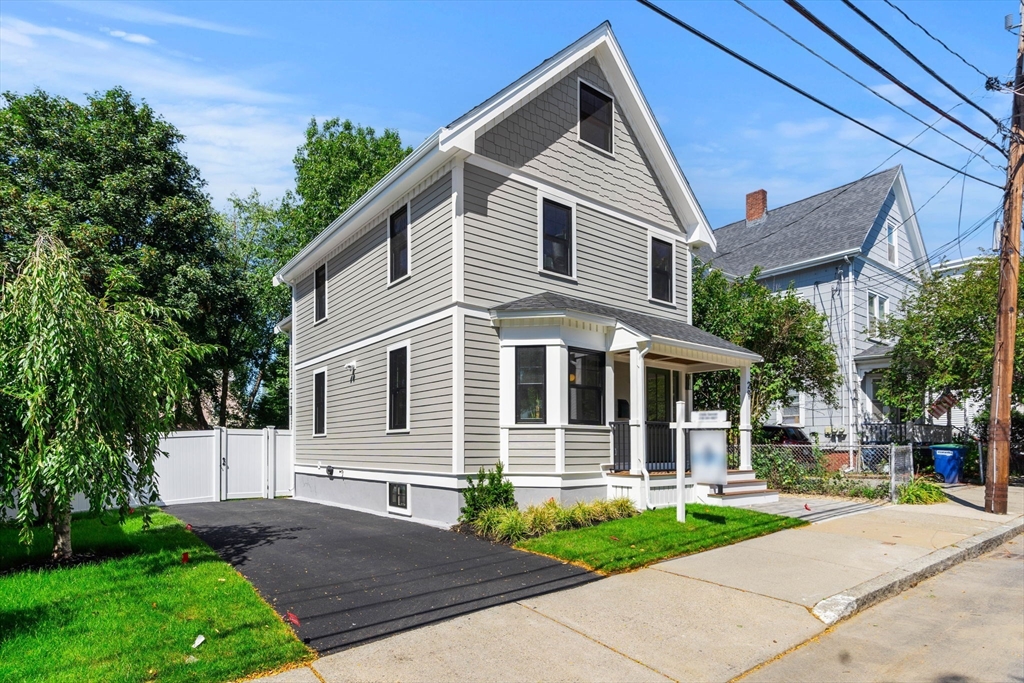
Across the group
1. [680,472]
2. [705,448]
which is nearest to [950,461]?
[705,448]

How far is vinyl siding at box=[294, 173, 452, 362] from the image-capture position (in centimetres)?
1196

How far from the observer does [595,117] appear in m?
14.3

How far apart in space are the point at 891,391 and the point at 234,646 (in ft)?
65.7

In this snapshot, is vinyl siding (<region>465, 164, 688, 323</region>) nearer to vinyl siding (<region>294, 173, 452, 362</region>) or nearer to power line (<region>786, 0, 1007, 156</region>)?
vinyl siding (<region>294, 173, 452, 362</region>)

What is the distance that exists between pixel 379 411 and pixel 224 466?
579 centimetres

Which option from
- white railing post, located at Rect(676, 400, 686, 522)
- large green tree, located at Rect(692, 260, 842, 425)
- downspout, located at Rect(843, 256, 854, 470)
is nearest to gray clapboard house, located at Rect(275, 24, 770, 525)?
white railing post, located at Rect(676, 400, 686, 522)

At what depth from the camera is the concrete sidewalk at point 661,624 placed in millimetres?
5148

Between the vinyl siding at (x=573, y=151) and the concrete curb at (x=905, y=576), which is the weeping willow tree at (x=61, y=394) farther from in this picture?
the concrete curb at (x=905, y=576)

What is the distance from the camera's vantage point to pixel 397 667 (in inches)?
201

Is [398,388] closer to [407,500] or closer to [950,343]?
[407,500]

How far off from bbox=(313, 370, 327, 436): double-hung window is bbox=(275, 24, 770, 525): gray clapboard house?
1.79ft

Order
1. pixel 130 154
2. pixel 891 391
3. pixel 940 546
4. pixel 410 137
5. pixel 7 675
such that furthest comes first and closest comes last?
pixel 410 137 → pixel 130 154 → pixel 891 391 → pixel 940 546 → pixel 7 675

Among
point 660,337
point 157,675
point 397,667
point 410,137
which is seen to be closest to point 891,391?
point 660,337

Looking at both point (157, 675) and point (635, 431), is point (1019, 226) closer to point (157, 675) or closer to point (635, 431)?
point (635, 431)
